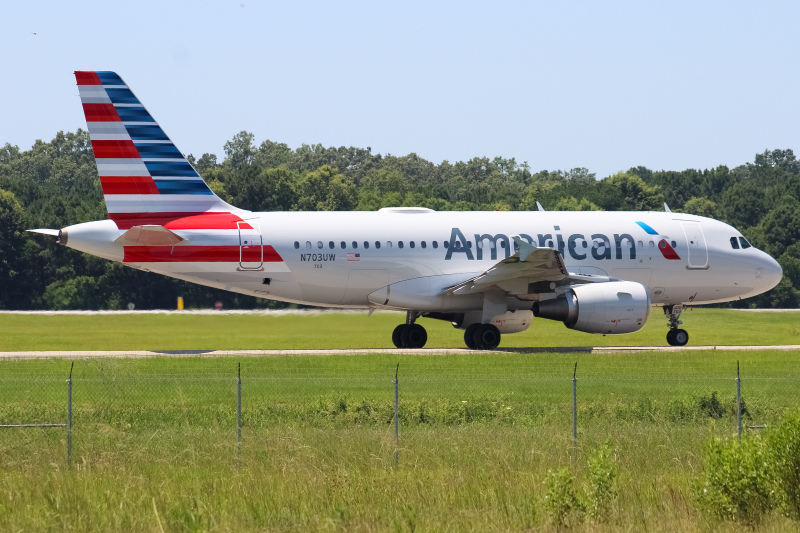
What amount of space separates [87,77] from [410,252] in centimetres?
1056

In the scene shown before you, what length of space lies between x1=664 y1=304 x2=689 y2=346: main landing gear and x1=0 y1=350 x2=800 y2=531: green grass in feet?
23.8

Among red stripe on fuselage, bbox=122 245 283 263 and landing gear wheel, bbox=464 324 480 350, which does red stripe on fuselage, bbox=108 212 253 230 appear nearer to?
red stripe on fuselage, bbox=122 245 283 263

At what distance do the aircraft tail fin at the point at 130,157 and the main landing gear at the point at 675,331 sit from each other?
15.7 metres

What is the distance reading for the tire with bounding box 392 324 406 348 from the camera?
119ft

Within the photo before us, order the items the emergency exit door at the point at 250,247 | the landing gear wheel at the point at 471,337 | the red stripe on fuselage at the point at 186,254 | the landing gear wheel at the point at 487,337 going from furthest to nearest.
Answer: the landing gear wheel at the point at 471,337 → the landing gear wheel at the point at 487,337 → the emergency exit door at the point at 250,247 → the red stripe on fuselage at the point at 186,254

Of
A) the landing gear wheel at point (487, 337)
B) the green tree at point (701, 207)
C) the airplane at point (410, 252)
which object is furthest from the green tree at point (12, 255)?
the green tree at point (701, 207)

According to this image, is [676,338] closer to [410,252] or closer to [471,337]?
[471,337]

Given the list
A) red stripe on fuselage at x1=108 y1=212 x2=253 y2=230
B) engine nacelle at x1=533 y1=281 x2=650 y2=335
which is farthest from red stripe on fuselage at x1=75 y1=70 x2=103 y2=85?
engine nacelle at x1=533 y1=281 x2=650 y2=335

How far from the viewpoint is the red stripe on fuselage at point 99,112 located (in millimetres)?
32531

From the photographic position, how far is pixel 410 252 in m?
34.9

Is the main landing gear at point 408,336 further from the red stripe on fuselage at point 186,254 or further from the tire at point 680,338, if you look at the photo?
the tire at point 680,338

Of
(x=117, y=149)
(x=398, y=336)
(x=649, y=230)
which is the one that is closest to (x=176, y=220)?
(x=117, y=149)

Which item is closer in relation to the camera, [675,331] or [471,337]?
[471,337]

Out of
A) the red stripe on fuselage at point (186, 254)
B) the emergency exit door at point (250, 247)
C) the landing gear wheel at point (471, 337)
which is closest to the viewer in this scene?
the red stripe on fuselage at point (186, 254)
